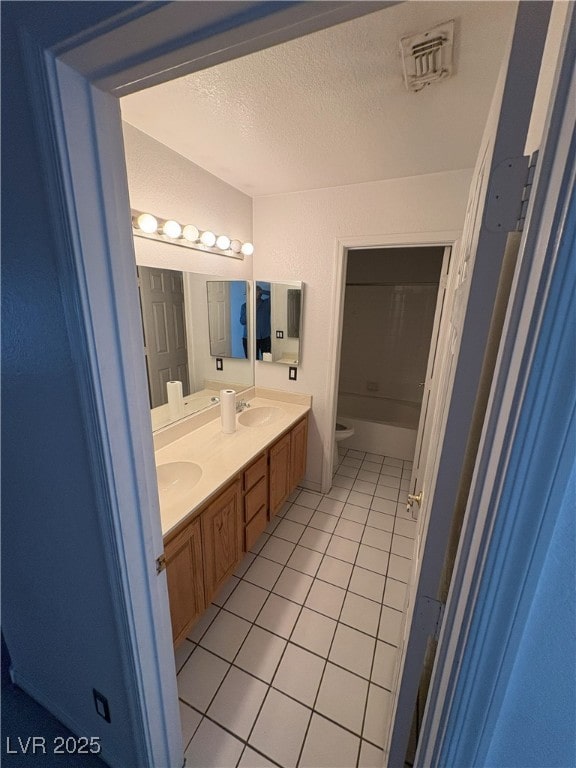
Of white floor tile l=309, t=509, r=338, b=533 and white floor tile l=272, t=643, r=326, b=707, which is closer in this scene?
white floor tile l=272, t=643, r=326, b=707

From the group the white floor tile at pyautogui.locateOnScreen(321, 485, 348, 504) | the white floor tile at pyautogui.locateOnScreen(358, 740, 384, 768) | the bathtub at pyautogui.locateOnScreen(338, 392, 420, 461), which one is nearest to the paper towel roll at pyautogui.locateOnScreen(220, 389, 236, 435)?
the white floor tile at pyautogui.locateOnScreen(321, 485, 348, 504)

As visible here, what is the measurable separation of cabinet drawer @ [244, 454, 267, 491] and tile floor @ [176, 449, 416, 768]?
59 centimetres

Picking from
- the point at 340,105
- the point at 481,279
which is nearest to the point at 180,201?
the point at 340,105

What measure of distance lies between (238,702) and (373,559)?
1.05m

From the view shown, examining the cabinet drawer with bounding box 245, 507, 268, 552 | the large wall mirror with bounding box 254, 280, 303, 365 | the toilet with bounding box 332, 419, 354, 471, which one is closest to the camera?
the cabinet drawer with bounding box 245, 507, 268, 552

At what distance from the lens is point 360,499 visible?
254 centimetres

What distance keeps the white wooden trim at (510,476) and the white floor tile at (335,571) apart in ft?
4.36

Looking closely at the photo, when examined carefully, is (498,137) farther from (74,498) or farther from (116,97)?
(74,498)

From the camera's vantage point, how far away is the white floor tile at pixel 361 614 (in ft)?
5.06

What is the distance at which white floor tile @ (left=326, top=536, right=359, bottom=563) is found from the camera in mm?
1955

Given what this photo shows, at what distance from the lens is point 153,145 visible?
4.86ft

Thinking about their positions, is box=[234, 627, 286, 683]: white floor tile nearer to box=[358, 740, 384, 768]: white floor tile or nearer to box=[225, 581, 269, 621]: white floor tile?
box=[225, 581, 269, 621]: white floor tile

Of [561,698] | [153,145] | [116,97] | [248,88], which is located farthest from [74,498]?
[153,145]

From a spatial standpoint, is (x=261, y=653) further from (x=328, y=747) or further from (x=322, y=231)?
(x=322, y=231)
